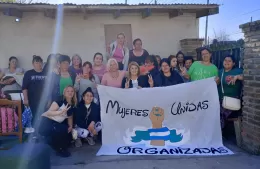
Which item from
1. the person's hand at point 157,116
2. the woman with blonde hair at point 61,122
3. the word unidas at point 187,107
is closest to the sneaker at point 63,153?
the woman with blonde hair at point 61,122

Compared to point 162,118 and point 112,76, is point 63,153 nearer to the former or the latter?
point 112,76

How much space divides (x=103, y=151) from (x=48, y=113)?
1.17m

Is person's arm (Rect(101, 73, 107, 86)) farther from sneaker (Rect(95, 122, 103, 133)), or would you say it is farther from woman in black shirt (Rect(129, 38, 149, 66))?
woman in black shirt (Rect(129, 38, 149, 66))

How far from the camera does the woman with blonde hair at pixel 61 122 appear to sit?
15.1ft

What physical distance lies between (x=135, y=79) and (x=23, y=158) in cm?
255

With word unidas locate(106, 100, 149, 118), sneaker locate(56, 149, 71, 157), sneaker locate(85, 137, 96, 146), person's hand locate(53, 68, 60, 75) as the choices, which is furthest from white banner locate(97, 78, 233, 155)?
person's hand locate(53, 68, 60, 75)

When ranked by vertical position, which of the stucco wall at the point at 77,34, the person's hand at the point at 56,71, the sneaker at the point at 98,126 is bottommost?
the sneaker at the point at 98,126

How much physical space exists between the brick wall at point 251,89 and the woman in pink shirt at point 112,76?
2.28m

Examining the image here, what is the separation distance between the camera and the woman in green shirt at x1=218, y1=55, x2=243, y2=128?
489 cm

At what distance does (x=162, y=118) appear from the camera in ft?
16.1

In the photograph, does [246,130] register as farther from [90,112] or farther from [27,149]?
[27,149]

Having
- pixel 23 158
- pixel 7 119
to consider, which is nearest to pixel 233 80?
pixel 23 158

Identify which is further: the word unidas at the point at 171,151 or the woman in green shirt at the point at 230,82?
the woman in green shirt at the point at 230,82

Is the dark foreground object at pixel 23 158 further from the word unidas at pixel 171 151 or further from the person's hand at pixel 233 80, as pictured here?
the person's hand at pixel 233 80
